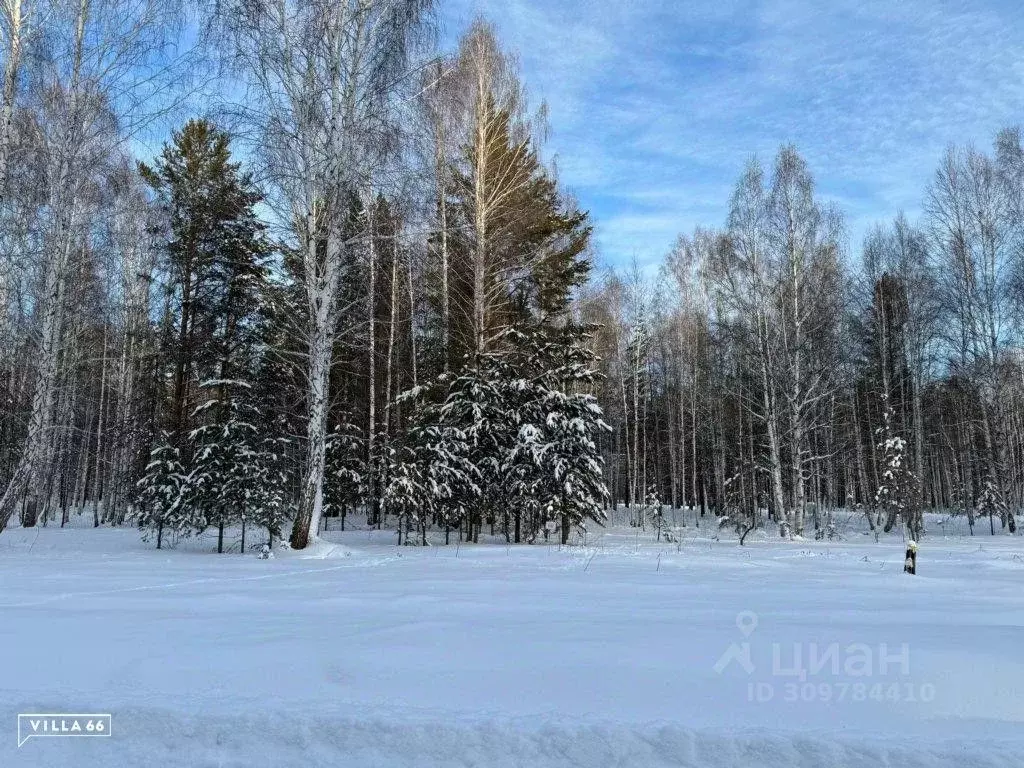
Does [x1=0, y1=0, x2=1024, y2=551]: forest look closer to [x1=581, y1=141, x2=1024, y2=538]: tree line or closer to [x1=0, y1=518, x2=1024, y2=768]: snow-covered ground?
[x1=581, y1=141, x2=1024, y2=538]: tree line

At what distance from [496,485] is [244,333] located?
353 inches

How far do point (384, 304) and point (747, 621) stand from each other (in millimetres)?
19304

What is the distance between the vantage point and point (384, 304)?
2239 cm

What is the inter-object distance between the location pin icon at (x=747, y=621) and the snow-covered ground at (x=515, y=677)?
1.1 inches

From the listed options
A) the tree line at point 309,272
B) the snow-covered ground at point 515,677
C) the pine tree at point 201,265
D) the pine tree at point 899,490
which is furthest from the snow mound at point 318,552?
the pine tree at point 899,490

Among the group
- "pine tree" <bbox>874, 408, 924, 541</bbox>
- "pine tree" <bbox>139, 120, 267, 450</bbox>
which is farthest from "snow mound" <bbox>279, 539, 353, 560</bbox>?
"pine tree" <bbox>874, 408, 924, 541</bbox>

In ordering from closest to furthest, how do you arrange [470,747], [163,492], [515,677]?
[470,747] < [515,677] < [163,492]

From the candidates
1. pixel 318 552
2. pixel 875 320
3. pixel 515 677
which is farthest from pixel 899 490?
pixel 515 677

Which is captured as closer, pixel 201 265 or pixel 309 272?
pixel 309 272

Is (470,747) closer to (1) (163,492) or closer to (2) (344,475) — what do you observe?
(1) (163,492)

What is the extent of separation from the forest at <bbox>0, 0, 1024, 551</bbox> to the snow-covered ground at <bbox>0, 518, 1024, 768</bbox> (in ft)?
23.3

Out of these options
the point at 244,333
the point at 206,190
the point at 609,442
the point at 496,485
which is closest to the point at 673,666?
the point at 496,485

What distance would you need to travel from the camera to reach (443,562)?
9852mm

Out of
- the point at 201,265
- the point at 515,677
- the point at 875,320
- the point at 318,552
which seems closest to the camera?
the point at 515,677
